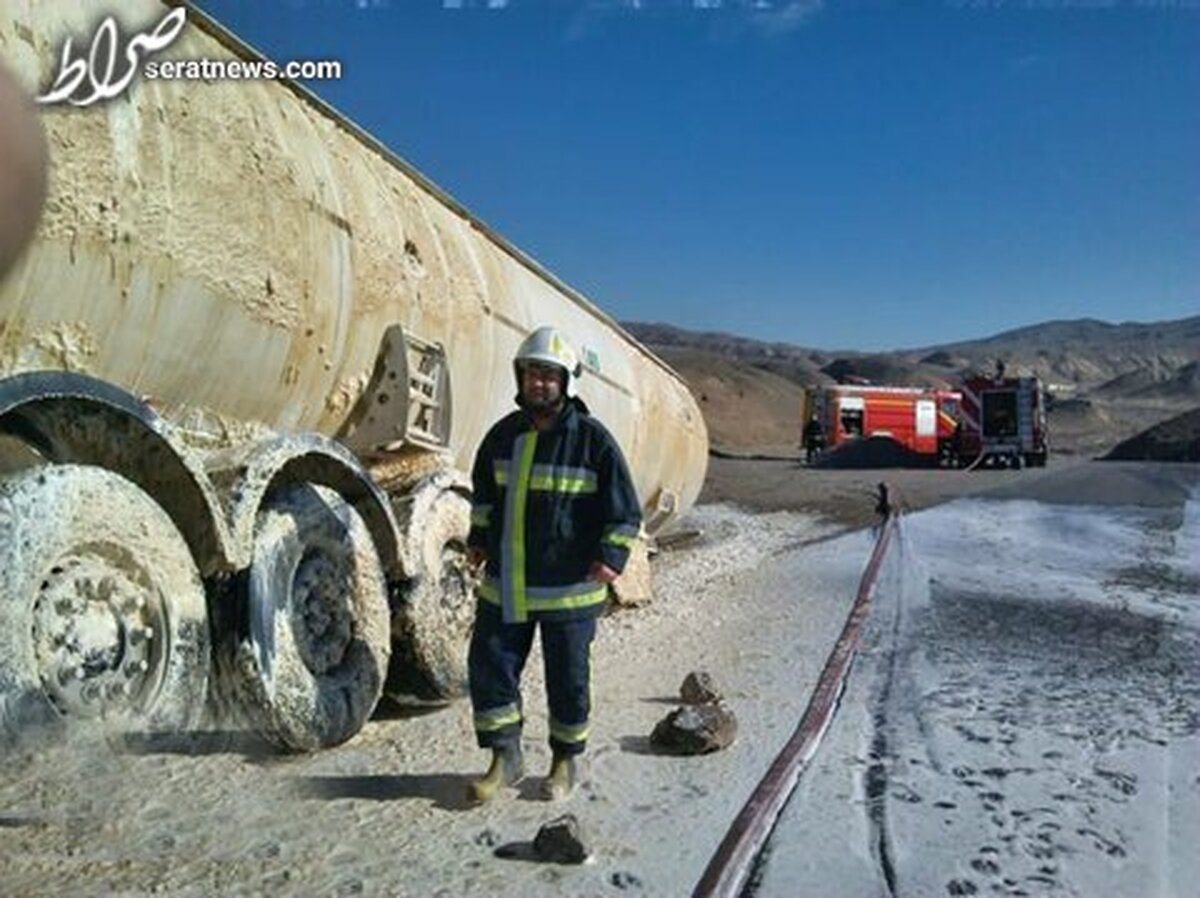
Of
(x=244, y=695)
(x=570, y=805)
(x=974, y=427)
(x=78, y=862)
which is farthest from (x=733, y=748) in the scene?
(x=974, y=427)

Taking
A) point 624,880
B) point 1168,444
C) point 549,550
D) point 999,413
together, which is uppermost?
point 999,413

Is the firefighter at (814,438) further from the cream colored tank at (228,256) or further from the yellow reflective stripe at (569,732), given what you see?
the yellow reflective stripe at (569,732)

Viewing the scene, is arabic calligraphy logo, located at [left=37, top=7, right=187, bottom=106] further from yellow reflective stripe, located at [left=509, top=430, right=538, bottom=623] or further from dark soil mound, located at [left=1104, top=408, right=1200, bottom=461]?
dark soil mound, located at [left=1104, top=408, right=1200, bottom=461]

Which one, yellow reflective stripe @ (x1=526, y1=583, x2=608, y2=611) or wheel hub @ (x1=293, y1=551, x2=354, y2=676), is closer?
yellow reflective stripe @ (x1=526, y1=583, x2=608, y2=611)

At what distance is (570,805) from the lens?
3.36 meters

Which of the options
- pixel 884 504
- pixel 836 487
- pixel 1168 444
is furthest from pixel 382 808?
pixel 1168 444

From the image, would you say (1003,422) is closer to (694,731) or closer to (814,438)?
(814,438)

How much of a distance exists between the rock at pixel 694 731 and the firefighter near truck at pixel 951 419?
2278 cm

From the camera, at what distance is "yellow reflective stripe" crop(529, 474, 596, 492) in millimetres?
3619

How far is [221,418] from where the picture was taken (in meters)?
4.02

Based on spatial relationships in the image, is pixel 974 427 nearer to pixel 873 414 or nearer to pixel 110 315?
pixel 873 414

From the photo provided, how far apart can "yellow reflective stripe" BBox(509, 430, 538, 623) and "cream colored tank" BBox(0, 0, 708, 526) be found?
1172 mm

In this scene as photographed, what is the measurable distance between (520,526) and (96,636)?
4.33 feet

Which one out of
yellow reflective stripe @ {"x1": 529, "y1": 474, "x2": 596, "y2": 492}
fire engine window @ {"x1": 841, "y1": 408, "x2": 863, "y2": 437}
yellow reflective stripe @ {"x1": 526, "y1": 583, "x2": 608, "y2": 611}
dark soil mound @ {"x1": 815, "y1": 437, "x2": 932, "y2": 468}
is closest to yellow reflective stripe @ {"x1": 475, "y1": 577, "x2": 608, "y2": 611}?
yellow reflective stripe @ {"x1": 526, "y1": 583, "x2": 608, "y2": 611}
